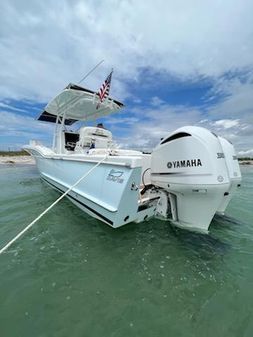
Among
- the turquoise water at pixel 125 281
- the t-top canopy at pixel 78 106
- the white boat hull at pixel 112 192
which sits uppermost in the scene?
the t-top canopy at pixel 78 106

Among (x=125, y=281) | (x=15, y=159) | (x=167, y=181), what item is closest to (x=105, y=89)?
(x=167, y=181)

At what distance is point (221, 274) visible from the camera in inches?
106

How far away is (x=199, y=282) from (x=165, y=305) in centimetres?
64

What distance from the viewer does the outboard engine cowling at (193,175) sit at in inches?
128

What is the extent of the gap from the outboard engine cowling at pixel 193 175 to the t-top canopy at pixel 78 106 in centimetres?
396

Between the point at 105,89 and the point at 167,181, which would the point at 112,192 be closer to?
the point at 167,181

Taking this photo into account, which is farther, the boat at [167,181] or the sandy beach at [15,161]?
the sandy beach at [15,161]

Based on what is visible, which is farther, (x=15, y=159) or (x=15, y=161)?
(x=15, y=159)

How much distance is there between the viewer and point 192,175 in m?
3.33

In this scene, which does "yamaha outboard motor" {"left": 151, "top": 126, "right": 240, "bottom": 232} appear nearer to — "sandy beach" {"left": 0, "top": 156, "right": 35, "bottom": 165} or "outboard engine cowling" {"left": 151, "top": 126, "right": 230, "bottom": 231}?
"outboard engine cowling" {"left": 151, "top": 126, "right": 230, "bottom": 231}

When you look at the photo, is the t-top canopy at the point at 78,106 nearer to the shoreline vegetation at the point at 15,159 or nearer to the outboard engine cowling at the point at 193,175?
the outboard engine cowling at the point at 193,175

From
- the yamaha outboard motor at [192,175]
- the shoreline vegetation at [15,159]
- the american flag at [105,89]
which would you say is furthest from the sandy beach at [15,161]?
the yamaha outboard motor at [192,175]

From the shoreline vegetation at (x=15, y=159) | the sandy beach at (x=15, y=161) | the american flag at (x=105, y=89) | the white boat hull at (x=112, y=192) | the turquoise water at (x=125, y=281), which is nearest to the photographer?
the turquoise water at (x=125, y=281)

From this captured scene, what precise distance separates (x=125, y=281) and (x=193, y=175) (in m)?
1.85
